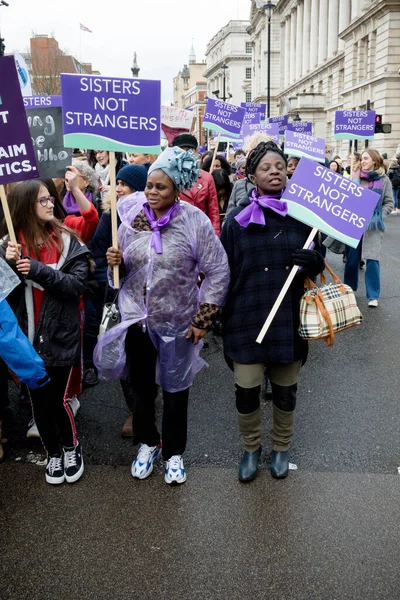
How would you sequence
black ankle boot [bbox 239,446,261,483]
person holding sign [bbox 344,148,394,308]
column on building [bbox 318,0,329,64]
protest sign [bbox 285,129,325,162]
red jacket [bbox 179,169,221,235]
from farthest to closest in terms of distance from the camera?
column on building [bbox 318,0,329,64] → person holding sign [bbox 344,148,394,308] → protest sign [bbox 285,129,325,162] → red jacket [bbox 179,169,221,235] → black ankle boot [bbox 239,446,261,483]

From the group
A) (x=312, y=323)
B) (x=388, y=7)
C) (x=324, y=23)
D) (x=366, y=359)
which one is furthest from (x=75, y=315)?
(x=324, y=23)

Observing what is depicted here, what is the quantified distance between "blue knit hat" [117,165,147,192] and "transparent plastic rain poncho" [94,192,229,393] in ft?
2.38

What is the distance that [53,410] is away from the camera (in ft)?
11.6

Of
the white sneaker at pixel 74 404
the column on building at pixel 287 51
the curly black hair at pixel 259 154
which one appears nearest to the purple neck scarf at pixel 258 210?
→ the curly black hair at pixel 259 154

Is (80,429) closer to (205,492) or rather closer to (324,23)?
(205,492)

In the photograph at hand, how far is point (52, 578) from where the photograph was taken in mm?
2729

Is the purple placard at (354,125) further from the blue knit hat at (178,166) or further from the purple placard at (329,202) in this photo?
the blue knit hat at (178,166)

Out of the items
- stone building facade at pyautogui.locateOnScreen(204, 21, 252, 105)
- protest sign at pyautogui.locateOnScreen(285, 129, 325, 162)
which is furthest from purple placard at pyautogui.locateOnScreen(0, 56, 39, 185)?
stone building facade at pyautogui.locateOnScreen(204, 21, 252, 105)

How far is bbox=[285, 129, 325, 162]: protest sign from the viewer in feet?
22.7

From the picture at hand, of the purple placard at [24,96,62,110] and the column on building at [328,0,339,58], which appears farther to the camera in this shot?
the column on building at [328,0,339,58]

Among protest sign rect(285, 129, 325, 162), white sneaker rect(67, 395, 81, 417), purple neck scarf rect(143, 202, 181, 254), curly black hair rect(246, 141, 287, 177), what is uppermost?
protest sign rect(285, 129, 325, 162)

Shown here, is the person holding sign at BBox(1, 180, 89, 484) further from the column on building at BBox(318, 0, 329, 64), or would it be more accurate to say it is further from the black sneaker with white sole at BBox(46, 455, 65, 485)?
the column on building at BBox(318, 0, 329, 64)

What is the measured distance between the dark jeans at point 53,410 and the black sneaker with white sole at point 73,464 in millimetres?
42

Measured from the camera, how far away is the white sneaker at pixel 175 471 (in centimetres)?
350
